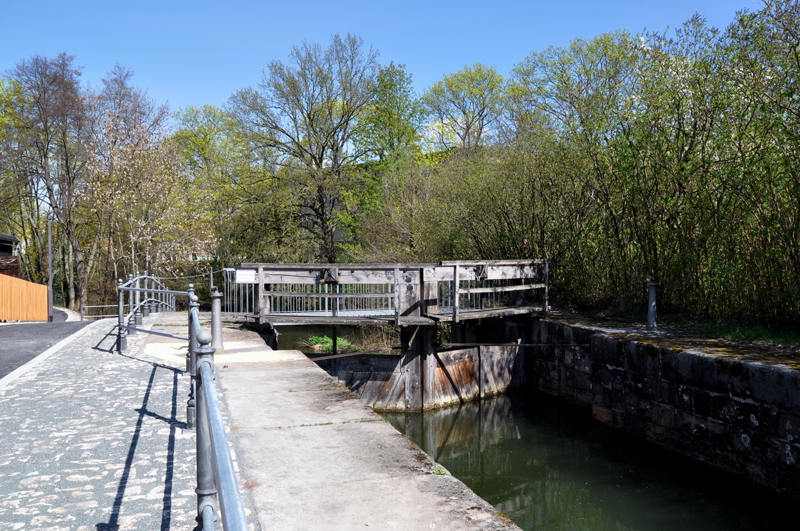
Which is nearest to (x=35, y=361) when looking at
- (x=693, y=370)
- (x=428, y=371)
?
(x=428, y=371)

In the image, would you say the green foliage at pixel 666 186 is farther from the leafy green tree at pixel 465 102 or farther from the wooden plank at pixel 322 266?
the leafy green tree at pixel 465 102

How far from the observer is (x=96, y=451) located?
192 inches

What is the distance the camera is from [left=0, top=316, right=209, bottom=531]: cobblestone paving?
3730 millimetres

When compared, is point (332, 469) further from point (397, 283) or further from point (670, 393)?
point (397, 283)

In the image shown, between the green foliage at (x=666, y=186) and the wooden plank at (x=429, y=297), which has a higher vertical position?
the green foliage at (x=666, y=186)

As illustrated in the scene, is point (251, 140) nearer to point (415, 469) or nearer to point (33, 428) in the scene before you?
point (33, 428)

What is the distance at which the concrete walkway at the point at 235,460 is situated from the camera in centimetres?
368

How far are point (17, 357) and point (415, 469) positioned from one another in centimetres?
853

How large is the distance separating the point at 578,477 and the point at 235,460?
573 cm

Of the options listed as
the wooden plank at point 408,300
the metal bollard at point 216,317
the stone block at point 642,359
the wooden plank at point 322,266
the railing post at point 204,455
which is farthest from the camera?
the wooden plank at point 408,300

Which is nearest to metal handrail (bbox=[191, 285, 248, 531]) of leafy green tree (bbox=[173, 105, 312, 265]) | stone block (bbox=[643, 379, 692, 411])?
stone block (bbox=[643, 379, 692, 411])

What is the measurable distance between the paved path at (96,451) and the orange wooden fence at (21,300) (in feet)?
50.6

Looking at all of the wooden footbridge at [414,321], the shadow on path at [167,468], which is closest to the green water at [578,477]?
the wooden footbridge at [414,321]

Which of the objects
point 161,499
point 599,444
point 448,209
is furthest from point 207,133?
point 161,499
